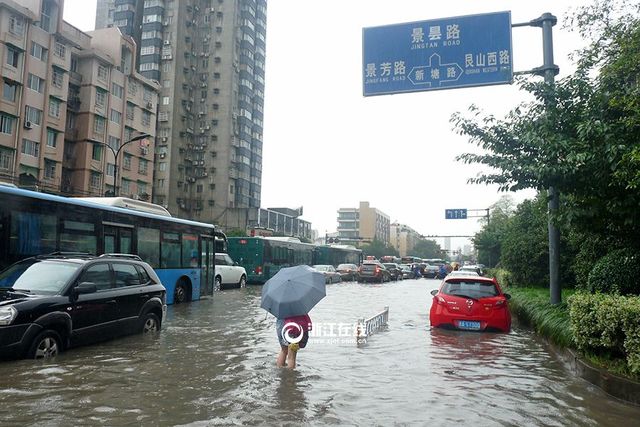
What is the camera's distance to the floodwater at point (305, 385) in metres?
5.59

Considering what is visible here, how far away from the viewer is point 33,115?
136 ft

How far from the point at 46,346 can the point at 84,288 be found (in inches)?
38.2

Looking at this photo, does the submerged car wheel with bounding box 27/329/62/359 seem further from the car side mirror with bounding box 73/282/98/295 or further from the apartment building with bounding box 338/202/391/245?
the apartment building with bounding box 338/202/391/245

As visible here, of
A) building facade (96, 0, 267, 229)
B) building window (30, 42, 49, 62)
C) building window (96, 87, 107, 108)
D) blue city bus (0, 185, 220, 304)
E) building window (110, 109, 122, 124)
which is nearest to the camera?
blue city bus (0, 185, 220, 304)

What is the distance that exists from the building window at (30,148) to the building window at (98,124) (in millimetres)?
7937

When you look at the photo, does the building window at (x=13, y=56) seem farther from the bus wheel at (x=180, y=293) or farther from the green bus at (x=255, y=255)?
the bus wheel at (x=180, y=293)

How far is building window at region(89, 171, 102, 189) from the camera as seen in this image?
163ft

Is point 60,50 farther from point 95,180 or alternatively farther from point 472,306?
point 472,306

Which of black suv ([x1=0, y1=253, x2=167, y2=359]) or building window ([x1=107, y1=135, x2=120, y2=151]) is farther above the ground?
building window ([x1=107, y1=135, x2=120, y2=151])

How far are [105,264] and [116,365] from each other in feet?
6.77

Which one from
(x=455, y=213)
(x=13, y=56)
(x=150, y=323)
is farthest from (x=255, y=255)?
(x=455, y=213)

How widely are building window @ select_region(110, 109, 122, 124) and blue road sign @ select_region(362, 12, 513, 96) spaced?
151 ft

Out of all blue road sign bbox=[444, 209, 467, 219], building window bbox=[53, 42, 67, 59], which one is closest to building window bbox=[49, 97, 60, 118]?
building window bbox=[53, 42, 67, 59]

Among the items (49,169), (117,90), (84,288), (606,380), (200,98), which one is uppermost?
(200,98)
